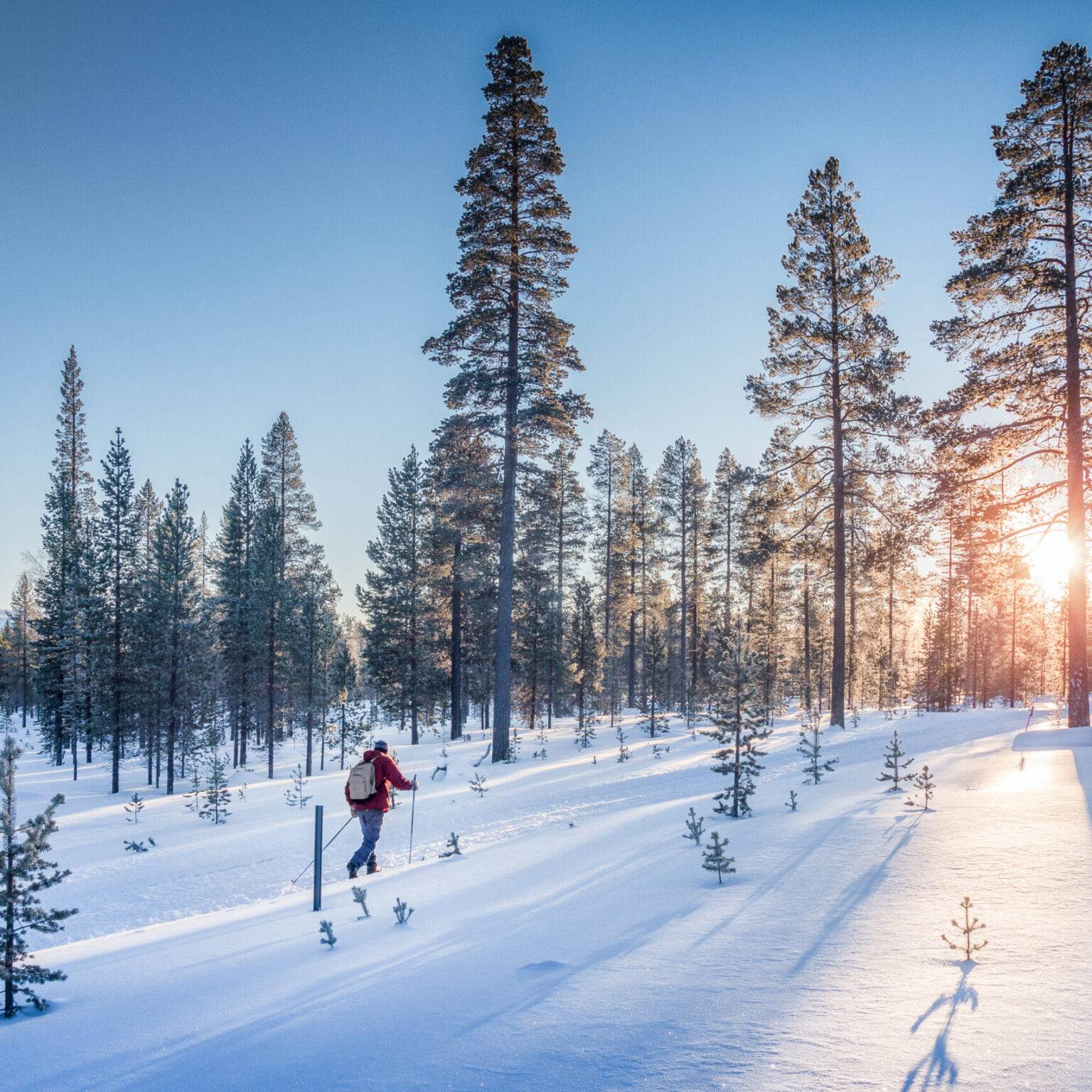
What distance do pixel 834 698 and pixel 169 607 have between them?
26661 mm

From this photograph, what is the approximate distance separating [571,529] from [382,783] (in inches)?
1196

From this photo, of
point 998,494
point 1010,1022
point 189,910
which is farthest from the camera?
point 998,494

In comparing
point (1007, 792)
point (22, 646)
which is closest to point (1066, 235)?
point (1007, 792)

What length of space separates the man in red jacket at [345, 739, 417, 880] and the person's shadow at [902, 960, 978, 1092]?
7437 millimetres

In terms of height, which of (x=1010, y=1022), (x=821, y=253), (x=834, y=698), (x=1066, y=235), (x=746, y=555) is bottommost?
(x=834, y=698)

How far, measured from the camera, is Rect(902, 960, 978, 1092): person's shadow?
2.51m

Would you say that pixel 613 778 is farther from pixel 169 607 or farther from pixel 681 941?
pixel 169 607

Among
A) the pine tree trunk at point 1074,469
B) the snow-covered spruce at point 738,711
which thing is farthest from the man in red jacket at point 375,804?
the pine tree trunk at point 1074,469

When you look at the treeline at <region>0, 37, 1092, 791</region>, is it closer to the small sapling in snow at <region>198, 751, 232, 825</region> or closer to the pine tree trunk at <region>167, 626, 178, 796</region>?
the pine tree trunk at <region>167, 626, 178, 796</region>

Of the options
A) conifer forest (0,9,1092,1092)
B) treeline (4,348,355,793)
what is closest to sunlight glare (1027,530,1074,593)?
conifer forest (0,9,1092,1092)

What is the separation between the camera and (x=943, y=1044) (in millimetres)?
2775

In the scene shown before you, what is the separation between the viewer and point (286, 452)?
136 feet

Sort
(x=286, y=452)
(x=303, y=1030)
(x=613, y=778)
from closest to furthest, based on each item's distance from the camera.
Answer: (x=303, y=1030) → (x=613, y=778) → (x=286, y=452)

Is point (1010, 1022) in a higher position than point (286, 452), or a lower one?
lower
